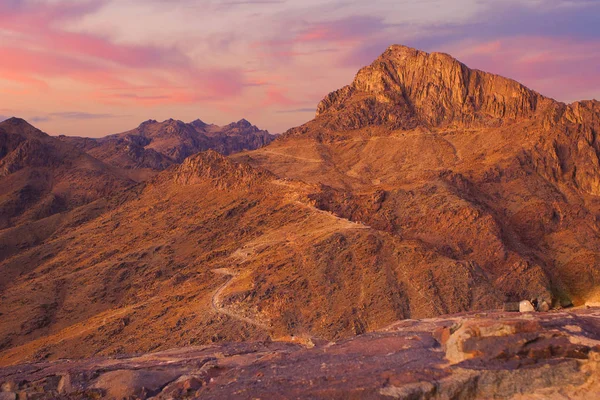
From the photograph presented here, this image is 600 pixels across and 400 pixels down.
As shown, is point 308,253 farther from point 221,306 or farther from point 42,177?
point 42,177

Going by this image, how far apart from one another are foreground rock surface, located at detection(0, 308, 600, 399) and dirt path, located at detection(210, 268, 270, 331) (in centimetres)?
1814

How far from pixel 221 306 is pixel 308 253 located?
751 cm

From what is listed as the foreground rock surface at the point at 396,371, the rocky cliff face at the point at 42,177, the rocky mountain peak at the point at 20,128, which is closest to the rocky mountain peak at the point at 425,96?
the rocky cliff face at the point at 42,177

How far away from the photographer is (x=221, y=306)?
35.7m

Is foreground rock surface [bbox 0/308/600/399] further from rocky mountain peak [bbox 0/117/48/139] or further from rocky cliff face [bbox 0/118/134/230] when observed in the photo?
rocky mountain peak [bbox 0/117/48/139]

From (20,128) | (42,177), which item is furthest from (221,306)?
(20,128)

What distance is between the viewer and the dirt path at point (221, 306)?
3347 cm

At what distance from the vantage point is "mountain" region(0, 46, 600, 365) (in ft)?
114

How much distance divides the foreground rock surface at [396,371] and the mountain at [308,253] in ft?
19.8

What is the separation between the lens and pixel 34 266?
57562mm

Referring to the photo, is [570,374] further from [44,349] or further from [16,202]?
[16,202]

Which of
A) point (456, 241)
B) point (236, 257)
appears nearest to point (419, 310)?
point (456, 241)

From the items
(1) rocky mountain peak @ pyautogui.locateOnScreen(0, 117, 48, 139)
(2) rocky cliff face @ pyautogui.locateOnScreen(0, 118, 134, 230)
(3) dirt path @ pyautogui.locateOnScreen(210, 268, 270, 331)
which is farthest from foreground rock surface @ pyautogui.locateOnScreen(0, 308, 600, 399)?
(1) rocky mountain peak @ pyautogui.locateOnScreen(0, 117, 48, 139)

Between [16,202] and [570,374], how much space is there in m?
91.0
